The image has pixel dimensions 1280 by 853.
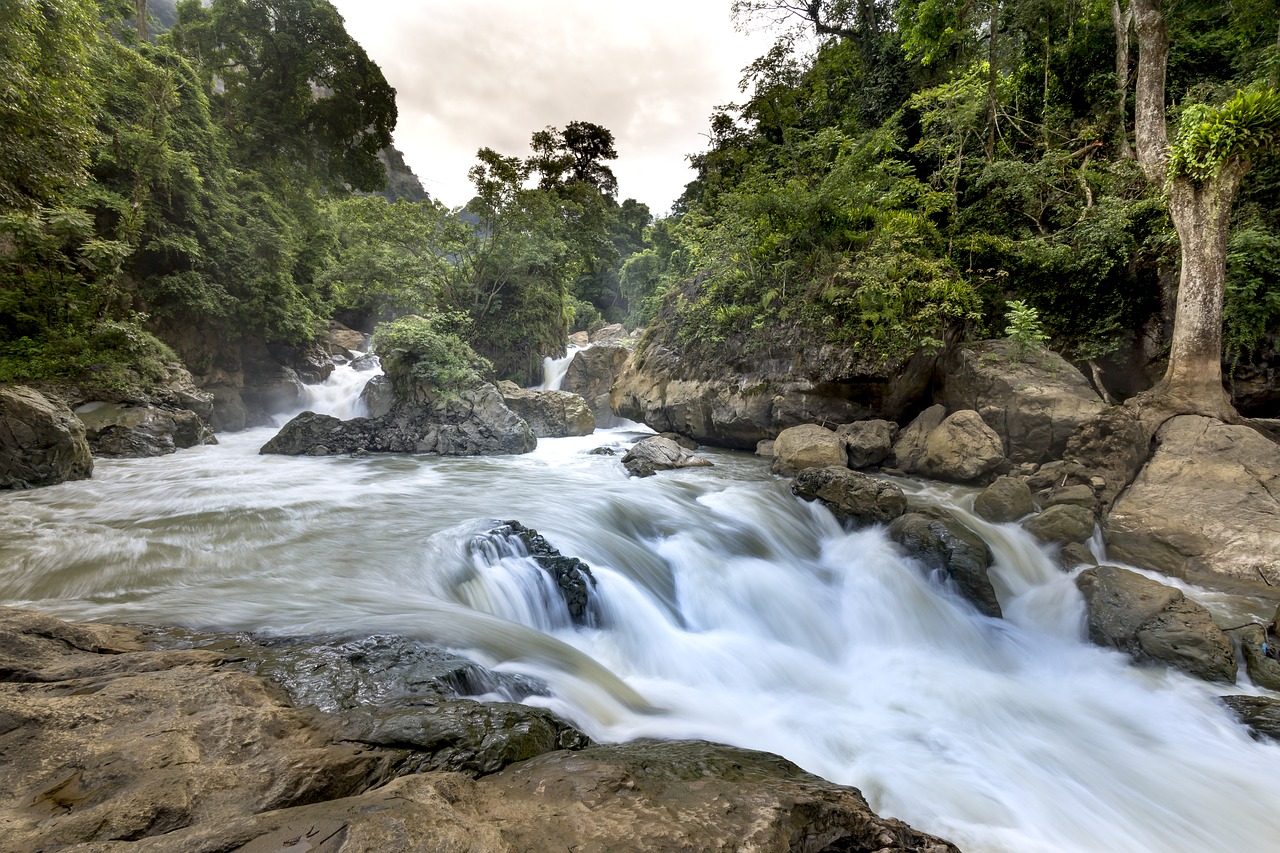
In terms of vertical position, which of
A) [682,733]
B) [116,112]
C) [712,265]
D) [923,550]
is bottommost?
[682,733]

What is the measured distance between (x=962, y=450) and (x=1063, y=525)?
2.20 m

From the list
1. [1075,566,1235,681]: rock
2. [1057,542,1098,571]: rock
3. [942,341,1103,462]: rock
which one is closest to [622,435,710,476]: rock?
[942,341,1103,462]: rock

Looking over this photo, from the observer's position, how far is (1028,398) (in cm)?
804

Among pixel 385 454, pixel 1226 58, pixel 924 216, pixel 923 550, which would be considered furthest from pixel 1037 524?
Result: pixel 385 454

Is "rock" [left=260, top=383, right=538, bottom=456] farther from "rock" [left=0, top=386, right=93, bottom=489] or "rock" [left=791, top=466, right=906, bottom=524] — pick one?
"rock" [left=791, top=466, right=906, bottom=524]

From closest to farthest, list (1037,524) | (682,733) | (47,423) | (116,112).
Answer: (682,733), (1037,524), (47,423), (116,112)

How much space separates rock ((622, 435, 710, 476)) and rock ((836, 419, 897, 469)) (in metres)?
2.79

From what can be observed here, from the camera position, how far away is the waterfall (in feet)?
10.8

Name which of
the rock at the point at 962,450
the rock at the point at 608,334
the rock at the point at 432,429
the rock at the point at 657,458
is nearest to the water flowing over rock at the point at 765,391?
the rock at the point at 962,450

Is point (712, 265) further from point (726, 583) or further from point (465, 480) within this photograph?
point (726, 583)

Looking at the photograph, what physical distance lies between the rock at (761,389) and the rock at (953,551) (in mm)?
4118

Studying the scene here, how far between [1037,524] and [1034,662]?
7.28ft

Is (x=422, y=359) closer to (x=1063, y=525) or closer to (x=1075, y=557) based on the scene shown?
(x=1063, y=525)

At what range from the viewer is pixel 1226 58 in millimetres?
9406
